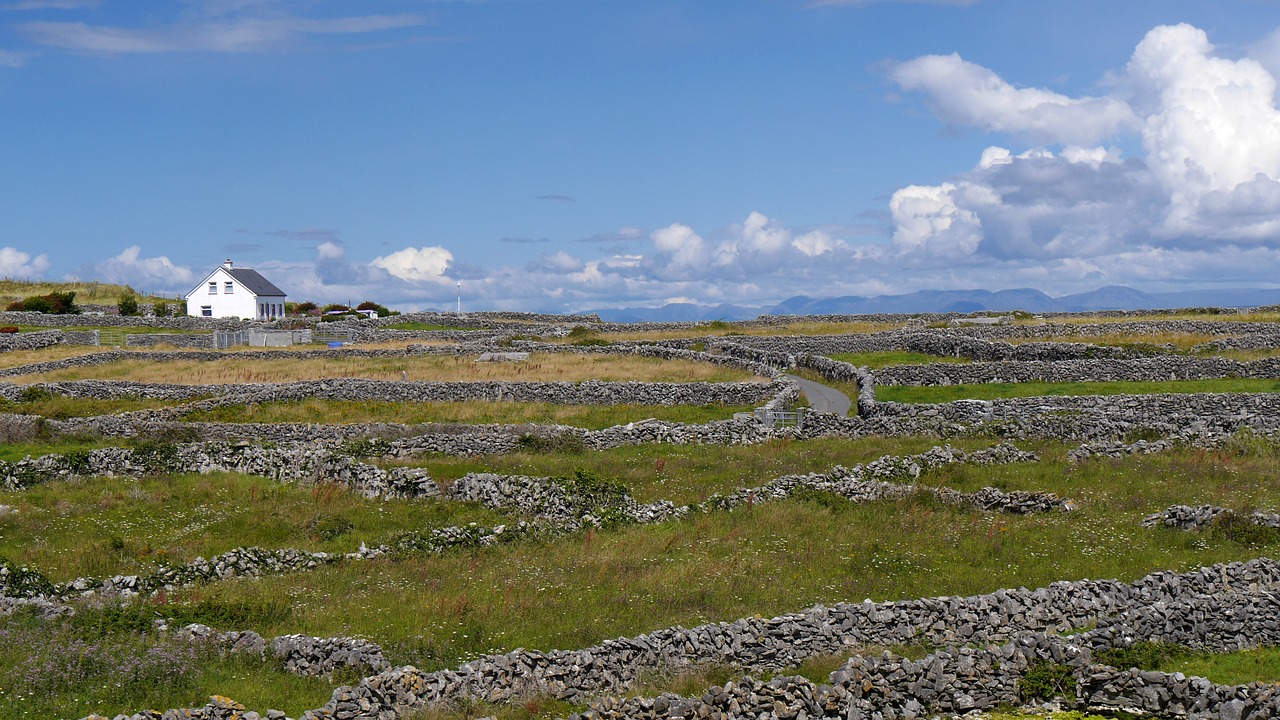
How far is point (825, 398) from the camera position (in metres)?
50.8

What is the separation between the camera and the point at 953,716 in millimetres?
14578

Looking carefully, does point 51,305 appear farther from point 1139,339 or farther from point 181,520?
point 1139,339

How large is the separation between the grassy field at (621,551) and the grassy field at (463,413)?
1184cm

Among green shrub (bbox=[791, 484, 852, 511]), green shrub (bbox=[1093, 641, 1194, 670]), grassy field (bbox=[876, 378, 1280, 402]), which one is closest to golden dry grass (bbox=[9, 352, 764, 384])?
grassy field (bbox=[876, 378, 1280, 402])

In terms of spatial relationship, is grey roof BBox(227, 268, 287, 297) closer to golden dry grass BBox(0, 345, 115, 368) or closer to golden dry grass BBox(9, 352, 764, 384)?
golden dry grass BBox(0, 345, 115, 368)

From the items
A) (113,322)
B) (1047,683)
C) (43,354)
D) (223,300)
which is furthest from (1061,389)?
(223,300)

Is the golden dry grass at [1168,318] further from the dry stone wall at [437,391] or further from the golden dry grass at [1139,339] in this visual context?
the dry stone wall at [437,391]

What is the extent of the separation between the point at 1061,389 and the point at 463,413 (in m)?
28.4

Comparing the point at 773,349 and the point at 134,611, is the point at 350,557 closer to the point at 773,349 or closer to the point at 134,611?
the point at 134,611

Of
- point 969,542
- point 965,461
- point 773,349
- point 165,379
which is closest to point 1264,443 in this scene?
point 965,461

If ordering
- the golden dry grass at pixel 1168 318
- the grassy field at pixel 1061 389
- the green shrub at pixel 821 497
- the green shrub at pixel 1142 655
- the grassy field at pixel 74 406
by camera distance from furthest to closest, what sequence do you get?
1. the golden dry grass at pixel 1168 318
2. the grassy field at pixel 1061 389
3. the grassy field at pixel 74 406
4. the green shrub at pixel 821 497
5. the green shrub at pixel 1142 655

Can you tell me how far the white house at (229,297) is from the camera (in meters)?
112

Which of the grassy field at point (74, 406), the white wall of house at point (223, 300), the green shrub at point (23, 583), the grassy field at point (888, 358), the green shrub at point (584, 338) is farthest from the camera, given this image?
the white wall of house at point (223, 300)

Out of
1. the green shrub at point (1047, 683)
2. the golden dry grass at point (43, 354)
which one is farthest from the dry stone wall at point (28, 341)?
the green shrub at point (1047, 683)
